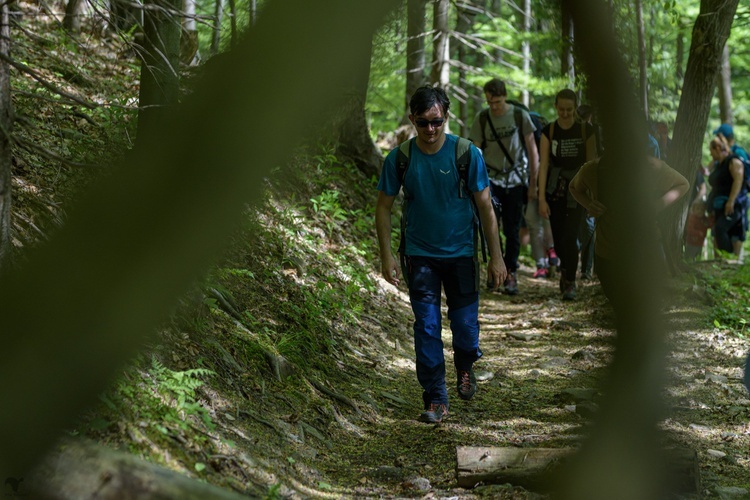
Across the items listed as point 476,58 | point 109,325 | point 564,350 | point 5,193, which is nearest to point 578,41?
point 109,325

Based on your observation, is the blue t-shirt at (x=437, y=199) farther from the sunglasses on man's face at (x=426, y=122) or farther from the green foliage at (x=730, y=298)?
the green foliage at (x=730, y=298)

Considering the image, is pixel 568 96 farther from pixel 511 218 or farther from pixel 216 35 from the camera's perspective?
pixel 216 35

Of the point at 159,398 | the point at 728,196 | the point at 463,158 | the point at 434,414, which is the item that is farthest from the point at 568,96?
the point at 159,398

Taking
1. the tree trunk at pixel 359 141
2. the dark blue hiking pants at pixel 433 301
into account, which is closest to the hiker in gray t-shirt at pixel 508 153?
the tree trunk at pixel 359 141

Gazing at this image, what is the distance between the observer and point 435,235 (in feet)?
18.9

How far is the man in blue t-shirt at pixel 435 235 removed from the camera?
222 inches

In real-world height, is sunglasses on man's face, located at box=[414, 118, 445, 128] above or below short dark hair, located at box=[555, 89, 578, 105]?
below

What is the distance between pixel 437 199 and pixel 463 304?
812 mm

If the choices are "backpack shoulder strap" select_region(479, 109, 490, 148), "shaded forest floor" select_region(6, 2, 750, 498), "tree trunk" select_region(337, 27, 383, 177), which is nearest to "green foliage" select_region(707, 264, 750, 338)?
"shaded forest floor" select_region(6, 2, 750, 498)

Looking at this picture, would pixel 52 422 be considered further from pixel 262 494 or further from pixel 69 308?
pixel 262 494

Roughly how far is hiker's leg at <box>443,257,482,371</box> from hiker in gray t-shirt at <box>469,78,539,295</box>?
165 inches

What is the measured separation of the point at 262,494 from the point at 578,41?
112 inches

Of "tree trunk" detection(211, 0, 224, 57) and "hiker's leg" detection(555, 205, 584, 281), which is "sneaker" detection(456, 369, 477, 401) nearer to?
"tree trunk" detection(211, 0, 224, 57)

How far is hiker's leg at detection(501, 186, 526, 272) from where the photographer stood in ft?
34.1
